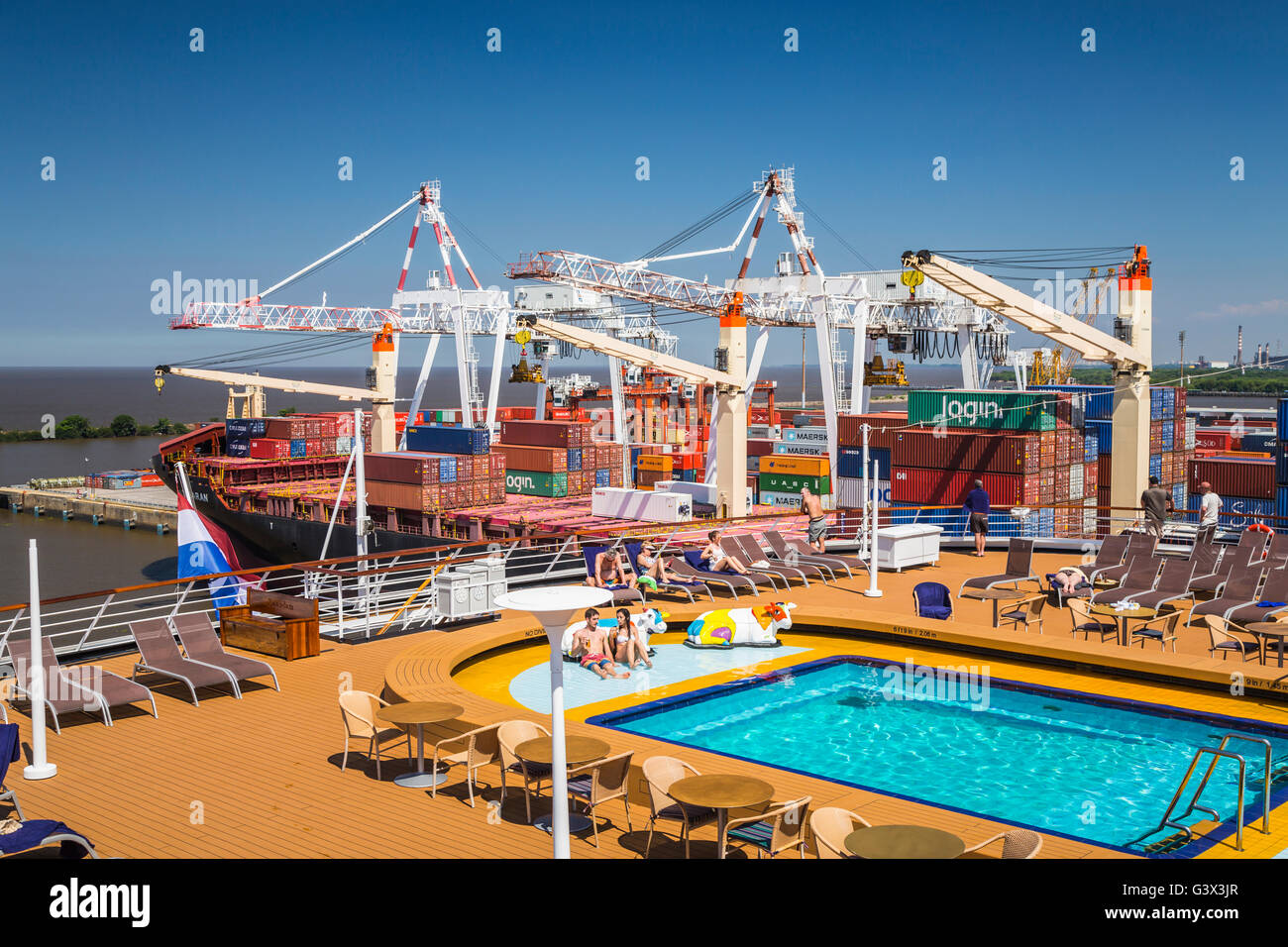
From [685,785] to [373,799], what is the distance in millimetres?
2197

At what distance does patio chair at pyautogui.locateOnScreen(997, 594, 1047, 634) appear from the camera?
37.2ft

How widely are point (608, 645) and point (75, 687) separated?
4542 millimetres

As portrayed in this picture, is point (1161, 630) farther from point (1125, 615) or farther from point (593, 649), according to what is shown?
point (593, 649)

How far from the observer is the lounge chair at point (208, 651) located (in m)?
8.99

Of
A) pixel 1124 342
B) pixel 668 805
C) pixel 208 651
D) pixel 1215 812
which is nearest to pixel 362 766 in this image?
pixel 668 805

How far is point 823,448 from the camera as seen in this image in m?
45.0

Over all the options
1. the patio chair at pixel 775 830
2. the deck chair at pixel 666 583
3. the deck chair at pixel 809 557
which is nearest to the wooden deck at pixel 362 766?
the patio chair at pixel 775 830

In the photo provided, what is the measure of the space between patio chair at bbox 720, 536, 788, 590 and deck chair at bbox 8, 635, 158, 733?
23.7 feet

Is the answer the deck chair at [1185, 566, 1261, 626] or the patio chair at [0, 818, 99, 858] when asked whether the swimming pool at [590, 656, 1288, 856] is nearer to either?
the deck chair at [1185, 566, 1261, 626]

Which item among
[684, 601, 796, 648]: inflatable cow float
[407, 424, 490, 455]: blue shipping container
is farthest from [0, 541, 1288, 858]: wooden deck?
[407, 424, 490, 455]: blue shipping container

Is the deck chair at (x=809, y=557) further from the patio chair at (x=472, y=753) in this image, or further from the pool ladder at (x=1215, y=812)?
the patio chair at (x=472, y=753)

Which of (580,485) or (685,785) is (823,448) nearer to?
(580,485)

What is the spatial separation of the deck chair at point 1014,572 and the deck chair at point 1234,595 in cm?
190
